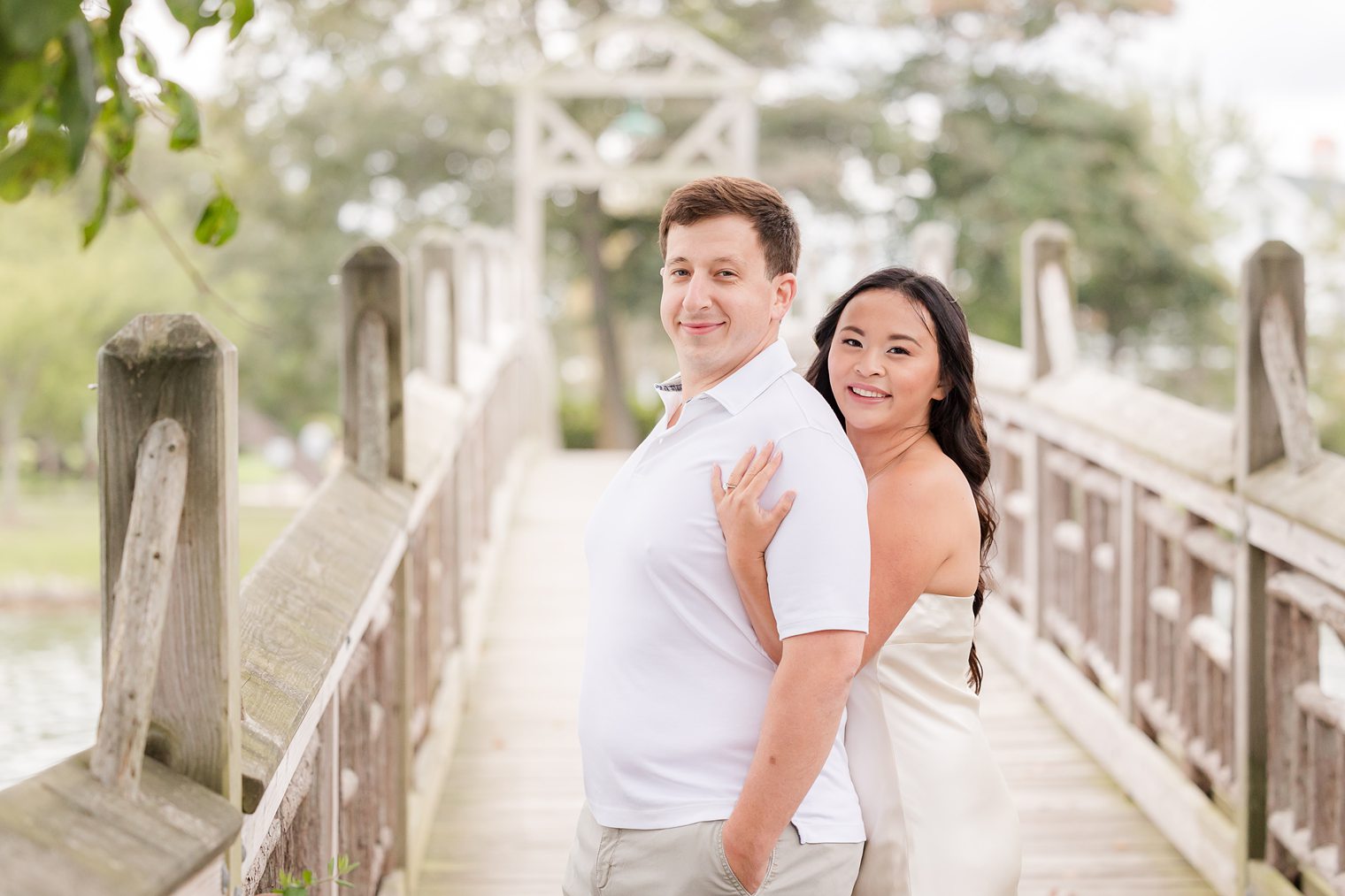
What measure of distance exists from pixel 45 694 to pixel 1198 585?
19.5 ft

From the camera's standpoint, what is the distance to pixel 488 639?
20.5 ft

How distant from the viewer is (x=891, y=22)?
21.9 meters

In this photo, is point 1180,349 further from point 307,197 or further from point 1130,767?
point 1130,767

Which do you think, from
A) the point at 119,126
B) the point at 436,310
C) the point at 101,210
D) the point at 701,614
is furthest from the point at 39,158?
the point at 436,310

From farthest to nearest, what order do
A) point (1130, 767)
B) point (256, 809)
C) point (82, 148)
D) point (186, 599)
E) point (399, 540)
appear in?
point (1130, 767) → point (399, 540) → point (256, 809) → point (186, 599) → point (82, 148)

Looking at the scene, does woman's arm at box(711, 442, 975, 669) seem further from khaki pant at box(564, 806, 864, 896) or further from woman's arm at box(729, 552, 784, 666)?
khaki pant at box(564, 806, 864, 896)

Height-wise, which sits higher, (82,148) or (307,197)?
(307,197)

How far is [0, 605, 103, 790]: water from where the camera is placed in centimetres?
551

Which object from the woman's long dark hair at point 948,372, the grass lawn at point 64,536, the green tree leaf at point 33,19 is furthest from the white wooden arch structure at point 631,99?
the green tree leaf at point 33,19

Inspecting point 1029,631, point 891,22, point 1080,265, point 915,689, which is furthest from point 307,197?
point 915,689

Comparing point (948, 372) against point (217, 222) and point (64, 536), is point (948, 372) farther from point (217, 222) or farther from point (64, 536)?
point (64, 536)

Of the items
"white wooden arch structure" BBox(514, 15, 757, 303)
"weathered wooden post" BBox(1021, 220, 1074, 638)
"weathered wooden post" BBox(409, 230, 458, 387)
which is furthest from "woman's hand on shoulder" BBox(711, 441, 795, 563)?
"white wooden arch structure" BBox(514, 15, 757, 303)

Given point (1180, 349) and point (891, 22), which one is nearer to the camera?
point (891, 22)

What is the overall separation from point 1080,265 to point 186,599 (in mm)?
21086
